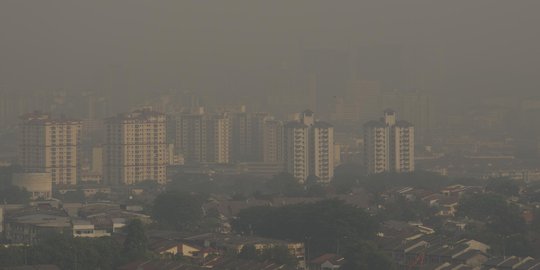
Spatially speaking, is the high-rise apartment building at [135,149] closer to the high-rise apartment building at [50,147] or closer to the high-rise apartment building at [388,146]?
the high-rise apartment building at [50,147]

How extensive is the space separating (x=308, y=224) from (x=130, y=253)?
75.5 inches

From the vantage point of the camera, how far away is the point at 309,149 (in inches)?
931

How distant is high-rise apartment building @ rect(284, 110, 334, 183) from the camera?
2344 centimetres

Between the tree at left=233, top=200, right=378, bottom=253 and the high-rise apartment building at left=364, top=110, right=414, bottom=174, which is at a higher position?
the high-rise apartment building at left=364, top=110, right=414, bottom=174

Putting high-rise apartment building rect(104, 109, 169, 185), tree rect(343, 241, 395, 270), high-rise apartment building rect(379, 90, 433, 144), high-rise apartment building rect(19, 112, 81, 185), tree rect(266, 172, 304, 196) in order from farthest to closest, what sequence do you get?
high-rise apartment building rect(379, 90, 433, 144)
high-rise apartment building rect(104, 109, 169, 185)
high-rise apartment building rect(19, 112, 81, 185)
tree rect(266, 172, 304, 196)
tree rect(343, 241, 395, 270)

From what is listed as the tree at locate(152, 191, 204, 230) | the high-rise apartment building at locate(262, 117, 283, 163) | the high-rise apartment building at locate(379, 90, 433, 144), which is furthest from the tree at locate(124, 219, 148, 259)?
the high-rise apartment building at locate(379, 90, 433, 144)

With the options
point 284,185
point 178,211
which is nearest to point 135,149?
point 284,185

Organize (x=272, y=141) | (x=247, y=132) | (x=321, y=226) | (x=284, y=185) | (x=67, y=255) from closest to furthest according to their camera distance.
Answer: (x=67, y=255), (x=321, y=226), (x=284, y=185), (x=272, y=141), (x=247, y=132)

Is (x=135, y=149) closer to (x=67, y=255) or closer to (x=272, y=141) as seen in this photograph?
(x=272, y=141)

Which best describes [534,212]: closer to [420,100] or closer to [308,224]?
[308,224]

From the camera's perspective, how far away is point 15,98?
83.1 feet

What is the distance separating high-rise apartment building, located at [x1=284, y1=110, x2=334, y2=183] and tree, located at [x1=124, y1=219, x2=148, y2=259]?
42.9 ft

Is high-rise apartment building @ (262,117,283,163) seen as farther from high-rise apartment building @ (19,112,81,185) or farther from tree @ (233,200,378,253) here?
tree @ (233,200,378,253)

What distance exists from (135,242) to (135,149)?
1348 cm
